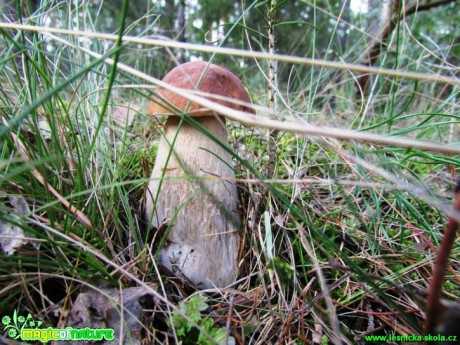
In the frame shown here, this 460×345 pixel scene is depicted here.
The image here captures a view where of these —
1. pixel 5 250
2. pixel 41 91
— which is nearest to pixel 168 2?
pixel 41 91

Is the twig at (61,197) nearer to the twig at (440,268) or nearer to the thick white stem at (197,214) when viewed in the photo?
the thick white stem at (197,214)

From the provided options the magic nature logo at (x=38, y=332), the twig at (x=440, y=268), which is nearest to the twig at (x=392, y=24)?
the twig at (x=440, y=268)

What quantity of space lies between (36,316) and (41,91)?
70cm

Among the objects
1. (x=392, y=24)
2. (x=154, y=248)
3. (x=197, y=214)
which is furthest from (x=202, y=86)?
(x=392, y=24)

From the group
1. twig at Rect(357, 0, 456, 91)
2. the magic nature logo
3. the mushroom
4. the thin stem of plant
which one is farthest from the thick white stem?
twig at Rect(357, 0, 456, 91)

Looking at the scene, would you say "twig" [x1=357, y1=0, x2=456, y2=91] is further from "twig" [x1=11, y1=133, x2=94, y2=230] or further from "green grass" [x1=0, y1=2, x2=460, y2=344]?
"twig" [x1=11, y1=133, x2=94, y2=230]

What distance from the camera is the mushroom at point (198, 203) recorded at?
104cm

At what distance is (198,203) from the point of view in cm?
108

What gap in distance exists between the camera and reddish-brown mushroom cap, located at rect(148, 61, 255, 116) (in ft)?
3.22

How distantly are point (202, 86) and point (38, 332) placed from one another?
0.81m

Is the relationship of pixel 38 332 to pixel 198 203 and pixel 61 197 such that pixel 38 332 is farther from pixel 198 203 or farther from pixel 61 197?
pixel 198 203

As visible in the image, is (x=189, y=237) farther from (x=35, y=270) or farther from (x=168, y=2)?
(x=168, y=2)

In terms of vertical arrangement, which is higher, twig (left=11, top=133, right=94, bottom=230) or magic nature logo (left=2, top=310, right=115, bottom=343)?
twig (left=11, top=133, right=94, bottom=230)

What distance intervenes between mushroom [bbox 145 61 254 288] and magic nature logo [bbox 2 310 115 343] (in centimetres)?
33
